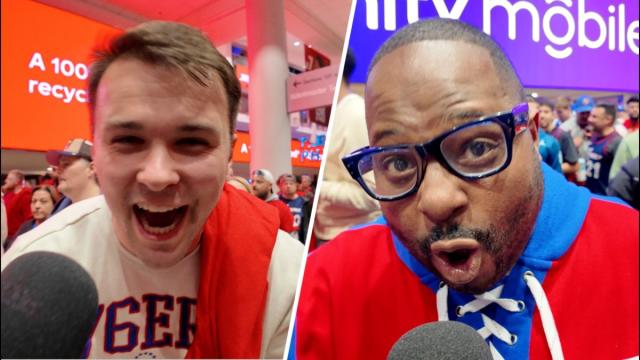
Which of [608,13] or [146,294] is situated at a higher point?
[608,13]

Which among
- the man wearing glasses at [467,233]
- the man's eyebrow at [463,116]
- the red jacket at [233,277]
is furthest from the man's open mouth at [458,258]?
the red jacket at [233,277]

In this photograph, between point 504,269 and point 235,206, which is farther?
point 235,206

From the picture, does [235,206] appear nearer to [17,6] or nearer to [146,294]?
[146,294]

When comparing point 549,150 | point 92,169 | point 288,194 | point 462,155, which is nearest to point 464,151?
point 462,155

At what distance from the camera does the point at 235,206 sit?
21.6 inches

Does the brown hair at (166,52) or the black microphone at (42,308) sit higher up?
the brown hair at (166,52)

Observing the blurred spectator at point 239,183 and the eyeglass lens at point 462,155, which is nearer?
the eyeglass lens at point 462,155

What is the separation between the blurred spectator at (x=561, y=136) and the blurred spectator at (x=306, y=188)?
25 centimetres

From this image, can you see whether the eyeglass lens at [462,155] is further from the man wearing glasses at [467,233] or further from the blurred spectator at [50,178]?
the blurred spectator at [50,178]

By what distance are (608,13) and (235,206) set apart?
17.7 inches

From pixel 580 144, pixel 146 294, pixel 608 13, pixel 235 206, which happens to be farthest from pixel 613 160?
pixel 146 294

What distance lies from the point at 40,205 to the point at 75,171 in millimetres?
50

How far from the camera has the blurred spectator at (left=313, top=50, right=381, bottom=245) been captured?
49 cm

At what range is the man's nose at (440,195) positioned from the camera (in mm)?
427
